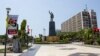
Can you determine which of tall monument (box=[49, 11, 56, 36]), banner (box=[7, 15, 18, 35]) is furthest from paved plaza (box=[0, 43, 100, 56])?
tall monument (box=[49, 11, 56, 36])

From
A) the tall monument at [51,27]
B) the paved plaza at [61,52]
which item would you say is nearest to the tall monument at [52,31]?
the tall monument at [51,27]

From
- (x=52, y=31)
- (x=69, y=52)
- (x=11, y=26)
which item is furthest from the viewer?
(x=52, y=31)

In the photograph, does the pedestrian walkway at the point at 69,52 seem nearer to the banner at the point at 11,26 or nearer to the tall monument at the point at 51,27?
the banner at the point at 11,26

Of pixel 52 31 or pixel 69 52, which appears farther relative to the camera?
pixel 52 31

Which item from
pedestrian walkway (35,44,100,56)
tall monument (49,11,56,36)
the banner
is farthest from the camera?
tall monument (49,11,56,36)

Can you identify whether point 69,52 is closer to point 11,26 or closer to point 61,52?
point 61,52

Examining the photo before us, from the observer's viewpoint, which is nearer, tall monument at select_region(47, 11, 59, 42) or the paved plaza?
the paved plaza

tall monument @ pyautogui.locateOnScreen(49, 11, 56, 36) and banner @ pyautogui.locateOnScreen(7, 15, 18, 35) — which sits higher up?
tall monument @ pyautogui.locateOnScreen(49, 11, 56, 36)

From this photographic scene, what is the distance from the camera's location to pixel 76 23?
18525 cm

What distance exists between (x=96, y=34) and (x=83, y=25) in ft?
329

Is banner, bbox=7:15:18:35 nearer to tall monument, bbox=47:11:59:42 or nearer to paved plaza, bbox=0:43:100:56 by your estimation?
paved plaza, bbox=0:43:100:56

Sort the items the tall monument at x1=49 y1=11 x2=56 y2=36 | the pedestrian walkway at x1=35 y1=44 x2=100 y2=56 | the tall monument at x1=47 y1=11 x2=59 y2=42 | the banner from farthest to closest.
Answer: the tall monument at x1=47 y1=11 x2=59 y2=42, the tall monument at x1=49 y1=11 x2=56 y2=36, the pedestrian walkway at x1=35 y1=44 x2=100 y2=56, the banner

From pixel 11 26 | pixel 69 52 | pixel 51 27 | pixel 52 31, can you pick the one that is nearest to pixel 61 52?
pixel 69 52

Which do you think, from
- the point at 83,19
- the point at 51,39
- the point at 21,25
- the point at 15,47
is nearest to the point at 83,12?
the point at 83,19
